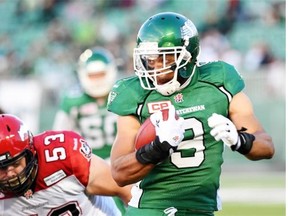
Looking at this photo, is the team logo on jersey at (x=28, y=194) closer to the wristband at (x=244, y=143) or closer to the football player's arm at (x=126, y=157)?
the football player's arm at (x=126, y=157)

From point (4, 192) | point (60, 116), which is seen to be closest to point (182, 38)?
point (4, 192)

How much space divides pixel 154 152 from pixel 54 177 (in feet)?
2.99

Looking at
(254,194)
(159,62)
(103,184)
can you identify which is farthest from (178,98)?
(254,194)

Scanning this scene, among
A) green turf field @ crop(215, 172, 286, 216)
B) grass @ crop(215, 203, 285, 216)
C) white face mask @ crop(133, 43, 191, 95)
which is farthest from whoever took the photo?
green turf field @ crop(215, 172, 286, 216)

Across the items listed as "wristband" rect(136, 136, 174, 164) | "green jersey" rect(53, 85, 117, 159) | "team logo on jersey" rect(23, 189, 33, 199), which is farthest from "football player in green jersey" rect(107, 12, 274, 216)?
"green jersey" rect(53, 85, 117, 159)

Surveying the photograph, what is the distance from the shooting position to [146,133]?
3838mm

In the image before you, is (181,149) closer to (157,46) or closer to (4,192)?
(157,46)

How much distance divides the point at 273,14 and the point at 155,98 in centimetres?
1101

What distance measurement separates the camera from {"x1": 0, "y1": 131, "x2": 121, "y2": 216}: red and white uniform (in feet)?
14.6

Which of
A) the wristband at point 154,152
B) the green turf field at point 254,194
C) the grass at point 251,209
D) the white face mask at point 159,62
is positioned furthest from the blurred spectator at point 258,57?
the wristband at point 154,152

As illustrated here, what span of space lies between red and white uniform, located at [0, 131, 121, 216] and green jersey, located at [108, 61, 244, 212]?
47cm

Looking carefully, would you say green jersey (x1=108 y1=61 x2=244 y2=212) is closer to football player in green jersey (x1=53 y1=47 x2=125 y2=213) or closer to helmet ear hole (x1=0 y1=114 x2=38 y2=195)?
helmet ear hole (x1=0 y1=114 x2=38 y2=195)

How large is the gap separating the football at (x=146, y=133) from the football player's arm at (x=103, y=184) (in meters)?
0.55

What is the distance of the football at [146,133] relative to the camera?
380 cm
